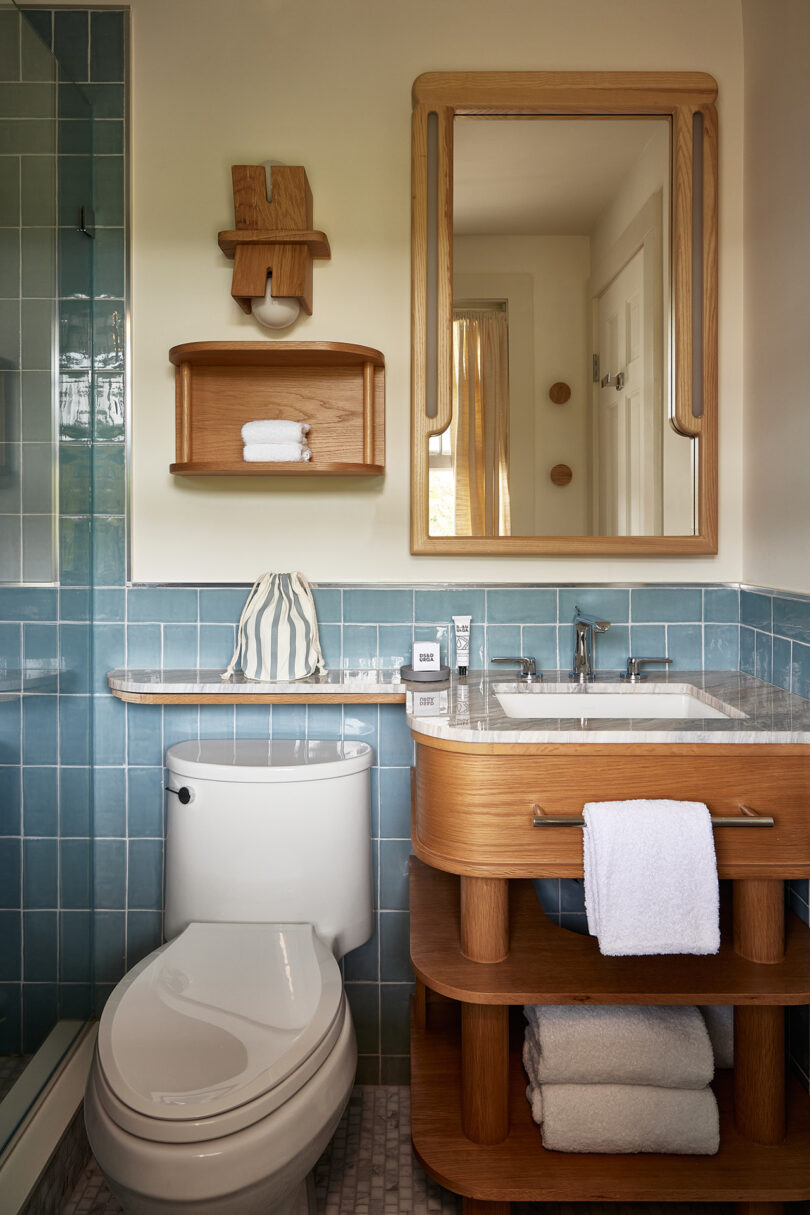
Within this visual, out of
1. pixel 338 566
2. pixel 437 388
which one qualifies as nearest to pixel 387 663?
Result: pixel 338 566

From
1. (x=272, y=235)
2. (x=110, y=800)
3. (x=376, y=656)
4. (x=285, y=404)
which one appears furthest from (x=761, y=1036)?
(x=272, y=235)

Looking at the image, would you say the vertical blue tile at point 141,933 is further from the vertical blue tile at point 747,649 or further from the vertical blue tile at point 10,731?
the vertical blue tile at point 747,649

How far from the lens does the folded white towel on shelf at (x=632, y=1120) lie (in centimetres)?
135

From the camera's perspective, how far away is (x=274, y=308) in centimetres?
176

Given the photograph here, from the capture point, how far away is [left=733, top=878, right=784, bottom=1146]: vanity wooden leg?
4.46 ft

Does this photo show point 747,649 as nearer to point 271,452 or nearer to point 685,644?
point 685,644

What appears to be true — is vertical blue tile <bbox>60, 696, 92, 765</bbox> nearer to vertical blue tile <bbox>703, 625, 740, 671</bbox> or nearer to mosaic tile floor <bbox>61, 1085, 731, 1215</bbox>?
mosaic tile floor <bbox>61, 1085, 731, 1215</bbox>

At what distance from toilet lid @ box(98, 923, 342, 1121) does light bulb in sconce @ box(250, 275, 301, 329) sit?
1199 millimetres

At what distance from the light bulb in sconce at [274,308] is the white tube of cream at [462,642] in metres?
0.72

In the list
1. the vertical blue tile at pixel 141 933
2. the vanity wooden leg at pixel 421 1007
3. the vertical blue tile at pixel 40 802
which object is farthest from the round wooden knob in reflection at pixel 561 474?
the vertical blue tile at pixel 141 933

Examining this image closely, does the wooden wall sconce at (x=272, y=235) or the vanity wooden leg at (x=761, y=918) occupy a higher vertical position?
the wooden wall sconce at (x=272, y=235)

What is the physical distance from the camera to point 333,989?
1.33m

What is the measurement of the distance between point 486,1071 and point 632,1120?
0.80 ft

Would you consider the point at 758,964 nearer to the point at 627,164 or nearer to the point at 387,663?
the point at 387,663
